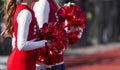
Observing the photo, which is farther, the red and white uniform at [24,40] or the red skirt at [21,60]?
the red skirt at [21,60]

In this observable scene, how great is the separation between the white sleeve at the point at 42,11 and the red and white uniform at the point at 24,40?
289 mm

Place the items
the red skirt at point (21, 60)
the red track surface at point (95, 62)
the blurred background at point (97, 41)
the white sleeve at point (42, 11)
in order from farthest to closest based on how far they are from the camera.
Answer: the blurred background at point (97, 41) → the red track surface at point (95, 62) → the white sleeve at point (42, 11) → the red skirt at point (21, 60)

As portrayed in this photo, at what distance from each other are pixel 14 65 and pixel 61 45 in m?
0.45

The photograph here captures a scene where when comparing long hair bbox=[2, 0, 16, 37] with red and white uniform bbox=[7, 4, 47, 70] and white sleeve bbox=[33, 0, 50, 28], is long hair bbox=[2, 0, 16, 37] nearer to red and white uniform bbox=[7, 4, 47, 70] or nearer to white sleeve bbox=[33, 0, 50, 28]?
red and white uniform bbox=[7, 4, 47, 70]

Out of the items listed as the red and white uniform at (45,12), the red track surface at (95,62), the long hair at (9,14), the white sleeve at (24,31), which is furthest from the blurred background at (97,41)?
the white sleeve at (24,31)

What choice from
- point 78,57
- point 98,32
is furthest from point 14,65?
point 98,32

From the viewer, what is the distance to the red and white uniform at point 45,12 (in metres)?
4.79

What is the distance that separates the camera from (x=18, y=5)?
178 inches

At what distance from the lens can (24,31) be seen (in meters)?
4.35

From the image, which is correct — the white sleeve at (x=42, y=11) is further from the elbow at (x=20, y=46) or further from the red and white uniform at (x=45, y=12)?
the elbow at (x=20, y=46)

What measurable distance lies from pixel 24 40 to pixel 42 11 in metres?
0.53

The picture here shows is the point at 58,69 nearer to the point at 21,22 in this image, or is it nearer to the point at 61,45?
the point at 61,45

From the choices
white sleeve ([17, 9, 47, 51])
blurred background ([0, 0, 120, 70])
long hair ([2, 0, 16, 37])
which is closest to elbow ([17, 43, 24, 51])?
white sleeve ([17, 9, 47, 51])

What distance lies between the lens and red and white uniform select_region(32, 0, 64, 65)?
4789 millimetres
